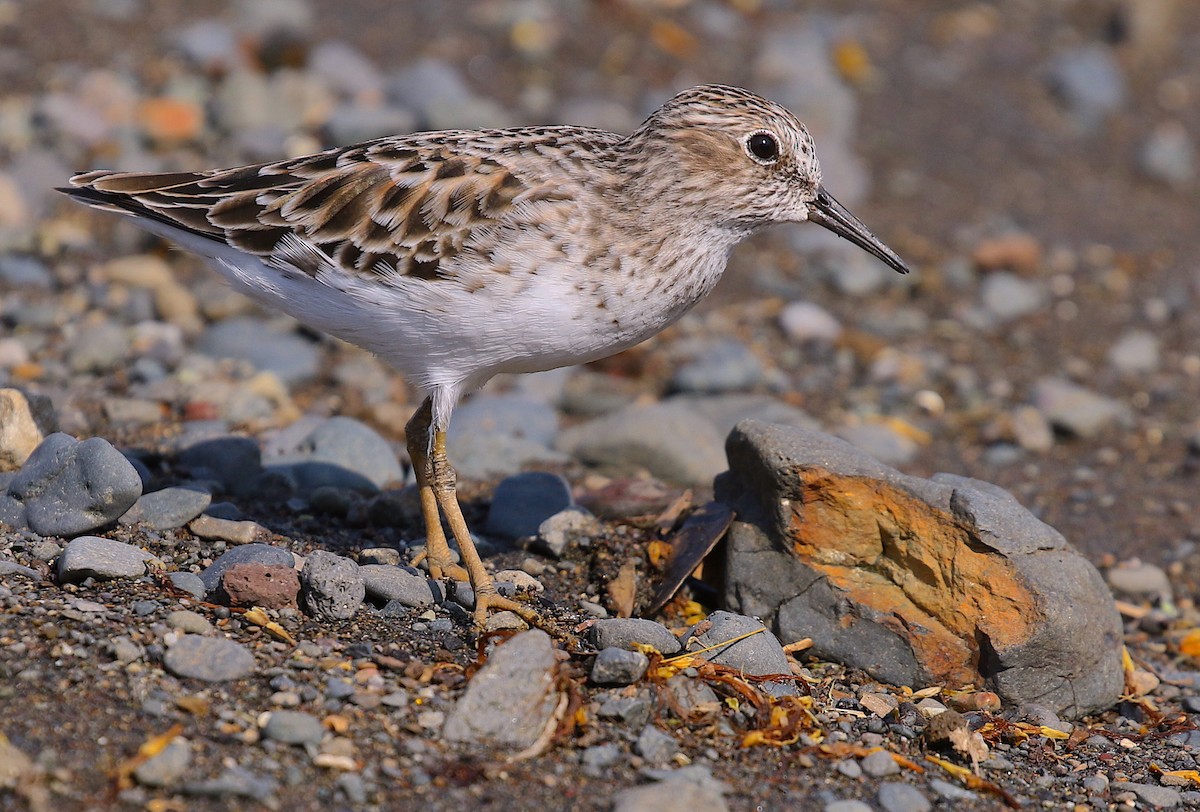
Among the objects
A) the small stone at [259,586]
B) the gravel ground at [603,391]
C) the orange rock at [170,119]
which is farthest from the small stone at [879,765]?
the orange rock at [170,119]

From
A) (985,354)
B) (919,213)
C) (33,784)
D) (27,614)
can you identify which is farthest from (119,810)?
(919,213)

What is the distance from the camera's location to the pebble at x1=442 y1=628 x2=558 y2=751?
5.05m

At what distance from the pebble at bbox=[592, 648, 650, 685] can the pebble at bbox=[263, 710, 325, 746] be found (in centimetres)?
114

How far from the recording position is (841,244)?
12.1 meters

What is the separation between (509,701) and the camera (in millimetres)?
5105

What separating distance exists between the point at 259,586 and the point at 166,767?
1294 mm

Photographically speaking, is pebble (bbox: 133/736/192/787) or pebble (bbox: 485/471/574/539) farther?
pebble (bbox: 485/471/574/539)

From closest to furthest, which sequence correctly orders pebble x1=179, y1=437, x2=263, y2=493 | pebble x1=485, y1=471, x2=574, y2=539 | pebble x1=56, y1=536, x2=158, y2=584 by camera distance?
pebble x1=56, y1=536, x2=158, y2=584 < pebble x1=485, y1=471, x2=574, y2=539 < pebble x1=179, y1=437, x2=263, y2=493

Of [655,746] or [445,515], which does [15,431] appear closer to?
[445,515]

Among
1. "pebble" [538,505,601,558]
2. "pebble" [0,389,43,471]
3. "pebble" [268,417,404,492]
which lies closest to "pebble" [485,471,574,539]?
"pebble" [538,505,601,558]

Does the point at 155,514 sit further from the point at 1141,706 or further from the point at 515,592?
the point at 1141,706

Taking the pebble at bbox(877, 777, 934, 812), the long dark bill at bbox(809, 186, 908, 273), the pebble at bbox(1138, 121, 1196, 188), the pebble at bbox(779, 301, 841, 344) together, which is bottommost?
the pebble at bbox(877, 777, 934, 812)

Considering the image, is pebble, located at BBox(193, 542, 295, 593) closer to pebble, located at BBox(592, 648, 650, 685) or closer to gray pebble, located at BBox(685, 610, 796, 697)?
pebble, located at BBox(592, 648, 650, 685)

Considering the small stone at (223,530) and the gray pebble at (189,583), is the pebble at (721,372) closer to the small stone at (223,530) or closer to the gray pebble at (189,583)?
the small stone at (223,530)
